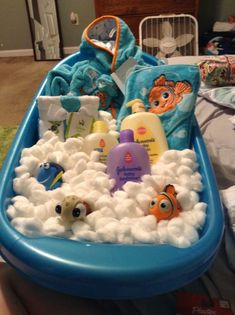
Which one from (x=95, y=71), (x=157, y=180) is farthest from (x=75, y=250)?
(x=95, y=71)

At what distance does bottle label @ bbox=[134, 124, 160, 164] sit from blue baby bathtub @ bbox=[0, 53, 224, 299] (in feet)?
0.80

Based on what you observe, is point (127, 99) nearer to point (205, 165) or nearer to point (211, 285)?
point (205, 165)

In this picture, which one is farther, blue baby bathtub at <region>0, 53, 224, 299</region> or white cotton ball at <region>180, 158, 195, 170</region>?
white cotton ball at <region>180, 158, 195, 170</region>

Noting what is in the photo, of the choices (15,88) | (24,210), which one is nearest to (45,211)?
(24,210)

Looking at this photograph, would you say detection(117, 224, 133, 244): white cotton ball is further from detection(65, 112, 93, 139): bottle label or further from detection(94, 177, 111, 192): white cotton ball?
detection(65, 112, 93, 139): bottle label

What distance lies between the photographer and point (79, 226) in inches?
20.7

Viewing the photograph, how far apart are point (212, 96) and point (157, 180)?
58 centimetres

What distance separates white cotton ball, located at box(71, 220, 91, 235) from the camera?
52 centimetres

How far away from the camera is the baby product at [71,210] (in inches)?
20.8

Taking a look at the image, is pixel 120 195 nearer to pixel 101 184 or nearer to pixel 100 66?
pixel 101 184

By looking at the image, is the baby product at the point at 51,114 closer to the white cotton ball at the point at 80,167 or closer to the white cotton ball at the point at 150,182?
the white cotton ball at the point at 80,167

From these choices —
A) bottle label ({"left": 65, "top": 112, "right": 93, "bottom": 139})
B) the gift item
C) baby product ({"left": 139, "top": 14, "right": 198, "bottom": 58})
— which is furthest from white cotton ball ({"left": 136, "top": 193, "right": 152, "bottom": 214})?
baby product ({"left": 139, "top": 14, "right": 198, "bottom": 58})

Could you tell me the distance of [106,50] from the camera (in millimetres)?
1103

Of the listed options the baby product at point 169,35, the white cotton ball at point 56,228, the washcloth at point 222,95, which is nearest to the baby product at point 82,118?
the white cotton ball at point 56,228
